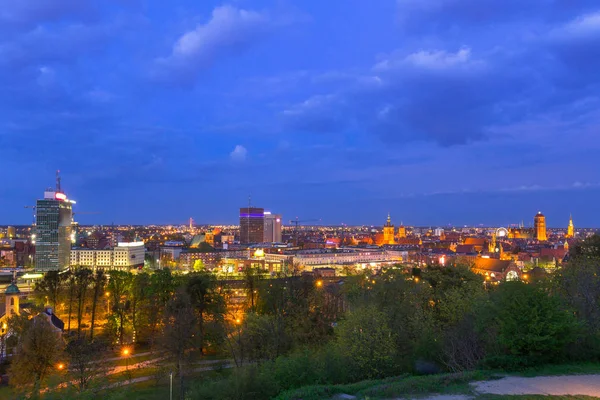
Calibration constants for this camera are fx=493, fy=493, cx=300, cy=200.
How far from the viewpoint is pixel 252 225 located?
190750mm

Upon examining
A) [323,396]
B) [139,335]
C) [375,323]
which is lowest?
[139,335]

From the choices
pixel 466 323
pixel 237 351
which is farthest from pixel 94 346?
pixel 466 323

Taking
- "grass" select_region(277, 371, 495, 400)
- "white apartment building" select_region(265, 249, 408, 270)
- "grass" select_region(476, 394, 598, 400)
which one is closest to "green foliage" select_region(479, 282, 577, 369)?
"grass" select_region(277, 371, 495, 400)

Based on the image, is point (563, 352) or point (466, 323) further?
point (466, 323)

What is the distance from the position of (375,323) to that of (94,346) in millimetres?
14209

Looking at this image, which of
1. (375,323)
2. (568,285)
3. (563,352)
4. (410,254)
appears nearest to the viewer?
(563,352)

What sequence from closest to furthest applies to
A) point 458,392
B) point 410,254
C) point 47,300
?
point 458,392 < point 47,300 < point 410,254

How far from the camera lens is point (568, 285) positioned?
2266cm

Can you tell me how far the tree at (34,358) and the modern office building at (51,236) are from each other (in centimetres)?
6125

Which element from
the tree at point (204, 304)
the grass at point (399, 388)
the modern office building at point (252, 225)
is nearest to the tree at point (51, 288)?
the tree at point (204, 304)

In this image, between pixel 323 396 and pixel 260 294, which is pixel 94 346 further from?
pixel 323 396

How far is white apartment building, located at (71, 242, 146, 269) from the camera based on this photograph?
316 ft

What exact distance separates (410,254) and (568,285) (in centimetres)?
9193

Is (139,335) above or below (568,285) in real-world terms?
below
